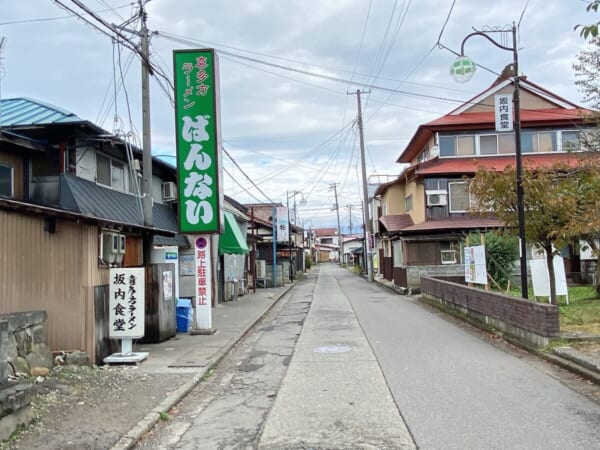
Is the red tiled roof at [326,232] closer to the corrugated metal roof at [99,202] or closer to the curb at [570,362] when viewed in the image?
the corrugated metal roof at [99,202]

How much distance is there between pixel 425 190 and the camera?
3106 centimetres

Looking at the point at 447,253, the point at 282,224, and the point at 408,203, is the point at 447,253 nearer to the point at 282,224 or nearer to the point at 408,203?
the point at 408,203

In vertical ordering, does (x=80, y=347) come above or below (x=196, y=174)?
below

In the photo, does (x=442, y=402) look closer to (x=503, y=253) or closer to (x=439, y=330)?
(x=439, y=330)

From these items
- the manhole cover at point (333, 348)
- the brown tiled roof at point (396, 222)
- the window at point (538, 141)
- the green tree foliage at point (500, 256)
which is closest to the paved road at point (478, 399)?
the manhole cover at point (333, 348)

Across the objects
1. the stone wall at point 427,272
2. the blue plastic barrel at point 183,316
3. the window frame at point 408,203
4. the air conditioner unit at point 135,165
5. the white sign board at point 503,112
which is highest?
the white sign board at point 503,112

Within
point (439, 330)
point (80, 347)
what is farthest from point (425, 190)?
point (80, 347)

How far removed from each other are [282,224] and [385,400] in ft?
104

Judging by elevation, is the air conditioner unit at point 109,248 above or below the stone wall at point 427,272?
above

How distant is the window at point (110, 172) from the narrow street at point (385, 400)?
19.8ft

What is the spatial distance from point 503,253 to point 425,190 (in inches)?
281

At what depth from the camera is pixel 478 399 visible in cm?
712

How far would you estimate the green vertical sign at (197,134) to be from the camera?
13.9 metres

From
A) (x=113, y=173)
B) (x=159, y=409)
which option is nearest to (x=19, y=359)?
(x=159, y=409)
